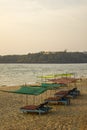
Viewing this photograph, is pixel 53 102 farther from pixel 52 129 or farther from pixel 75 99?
pixel 52 129

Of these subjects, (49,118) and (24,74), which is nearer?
(49,118)

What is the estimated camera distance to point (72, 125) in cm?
1562

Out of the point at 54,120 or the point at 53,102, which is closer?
the point at 54,120

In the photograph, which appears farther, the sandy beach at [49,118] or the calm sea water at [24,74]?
the calm sea water at [24,74]

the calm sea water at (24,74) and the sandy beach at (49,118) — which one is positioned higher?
the calm sea water at (24,74)

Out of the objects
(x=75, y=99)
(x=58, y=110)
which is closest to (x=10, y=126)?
(x=58, y=110)

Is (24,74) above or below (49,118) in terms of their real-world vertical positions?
above

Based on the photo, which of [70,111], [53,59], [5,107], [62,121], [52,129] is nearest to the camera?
[52,129]

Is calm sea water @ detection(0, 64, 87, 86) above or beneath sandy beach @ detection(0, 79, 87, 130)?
above

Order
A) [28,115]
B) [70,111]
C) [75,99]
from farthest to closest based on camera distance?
[75,99]
[70,111]
[28,115]

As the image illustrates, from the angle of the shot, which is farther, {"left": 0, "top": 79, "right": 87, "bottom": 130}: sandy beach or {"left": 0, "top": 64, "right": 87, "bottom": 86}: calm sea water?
{"left": 0, "top": 64, "right": 87, "bottom": 86}: calm sea water

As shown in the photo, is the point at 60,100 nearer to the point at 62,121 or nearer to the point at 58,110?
the point at 58,110

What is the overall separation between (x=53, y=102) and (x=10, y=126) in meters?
6.77

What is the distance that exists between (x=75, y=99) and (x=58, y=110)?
5.32 metres
